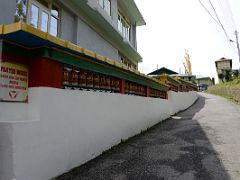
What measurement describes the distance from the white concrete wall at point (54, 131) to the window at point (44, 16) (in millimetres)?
3172

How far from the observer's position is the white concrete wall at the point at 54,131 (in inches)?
111

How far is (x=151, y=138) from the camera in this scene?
6527 millimetres

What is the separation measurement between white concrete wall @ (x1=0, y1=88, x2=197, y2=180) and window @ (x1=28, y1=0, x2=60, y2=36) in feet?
10.4

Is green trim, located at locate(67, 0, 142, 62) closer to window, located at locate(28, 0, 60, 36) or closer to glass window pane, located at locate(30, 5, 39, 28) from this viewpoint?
window, located at locate(28, 0, 60, 36)

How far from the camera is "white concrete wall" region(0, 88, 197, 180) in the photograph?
2809mm

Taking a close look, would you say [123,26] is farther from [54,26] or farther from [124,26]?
[54,26]

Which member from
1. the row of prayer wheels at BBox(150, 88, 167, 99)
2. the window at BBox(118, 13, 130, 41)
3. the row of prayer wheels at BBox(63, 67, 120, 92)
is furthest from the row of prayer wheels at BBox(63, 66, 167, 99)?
the window at BBox(118, 13, 130, 41)

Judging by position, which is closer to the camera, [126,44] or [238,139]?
[238,139]

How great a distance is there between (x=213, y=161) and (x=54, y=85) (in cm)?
380

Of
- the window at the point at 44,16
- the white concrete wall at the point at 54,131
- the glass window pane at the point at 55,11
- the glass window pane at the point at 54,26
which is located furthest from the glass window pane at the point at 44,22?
the white concrete wall at the point at 54,131

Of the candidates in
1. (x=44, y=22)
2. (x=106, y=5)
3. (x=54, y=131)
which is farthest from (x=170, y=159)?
(x=106, y=5)

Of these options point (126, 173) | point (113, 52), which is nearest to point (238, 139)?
point (126, 173)

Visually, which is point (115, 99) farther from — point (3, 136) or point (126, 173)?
point (3, 136)

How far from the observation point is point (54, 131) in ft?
11.3
